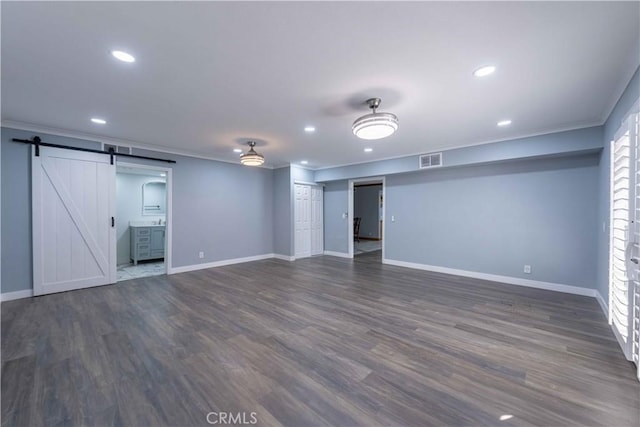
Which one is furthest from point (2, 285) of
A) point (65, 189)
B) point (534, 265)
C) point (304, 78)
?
point (534, 265)

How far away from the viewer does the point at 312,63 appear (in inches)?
88.8

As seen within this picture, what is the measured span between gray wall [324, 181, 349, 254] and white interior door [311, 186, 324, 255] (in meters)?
0.12

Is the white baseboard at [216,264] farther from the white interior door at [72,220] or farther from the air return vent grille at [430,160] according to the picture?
the air return vent grille at [430,160]

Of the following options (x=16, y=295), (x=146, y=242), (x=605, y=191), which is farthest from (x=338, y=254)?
(x=16, y=295)

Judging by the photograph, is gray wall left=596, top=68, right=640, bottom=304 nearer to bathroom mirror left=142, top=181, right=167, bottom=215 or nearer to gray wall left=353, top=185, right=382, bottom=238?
gray wall left=353, top=185, right=382, bottom=238

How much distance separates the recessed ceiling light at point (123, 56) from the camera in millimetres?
2113

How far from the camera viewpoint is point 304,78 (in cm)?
250

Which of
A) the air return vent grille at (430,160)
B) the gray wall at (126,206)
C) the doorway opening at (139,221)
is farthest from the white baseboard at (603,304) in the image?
the gray wall at (126,206)

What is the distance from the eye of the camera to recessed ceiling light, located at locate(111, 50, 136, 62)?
2.11m

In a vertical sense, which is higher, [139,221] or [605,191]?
[605,191]

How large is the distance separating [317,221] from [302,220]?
0.63m

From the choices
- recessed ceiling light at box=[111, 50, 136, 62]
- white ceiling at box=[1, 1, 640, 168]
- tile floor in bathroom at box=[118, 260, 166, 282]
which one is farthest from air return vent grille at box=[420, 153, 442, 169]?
tile floor in bathroom at box=[118, 260, 166, 282]

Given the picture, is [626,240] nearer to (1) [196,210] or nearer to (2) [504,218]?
(2) [504,218]

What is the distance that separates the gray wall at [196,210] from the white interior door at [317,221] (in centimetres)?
120
